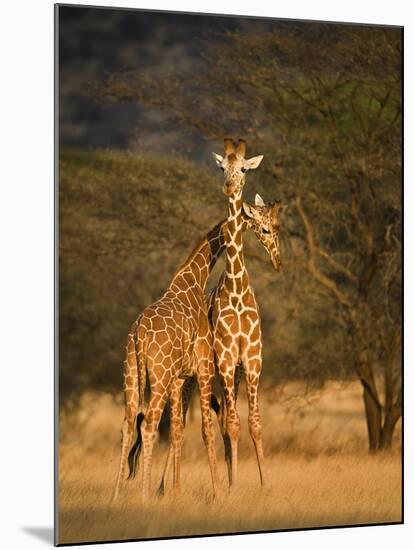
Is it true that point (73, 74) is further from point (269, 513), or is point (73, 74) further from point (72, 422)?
point (269, 513)

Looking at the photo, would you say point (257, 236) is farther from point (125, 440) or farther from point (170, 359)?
point (125, 440)

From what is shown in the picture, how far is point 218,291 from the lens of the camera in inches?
411

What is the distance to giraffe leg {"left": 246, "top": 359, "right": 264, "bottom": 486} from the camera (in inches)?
411

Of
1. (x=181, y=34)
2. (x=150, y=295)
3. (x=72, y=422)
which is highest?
(x=181, y=34)

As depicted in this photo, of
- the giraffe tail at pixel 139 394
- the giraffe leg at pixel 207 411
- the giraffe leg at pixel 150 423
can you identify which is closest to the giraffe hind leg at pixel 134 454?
the giraffe tail at pixel 139 394

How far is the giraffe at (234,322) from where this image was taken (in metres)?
10.3

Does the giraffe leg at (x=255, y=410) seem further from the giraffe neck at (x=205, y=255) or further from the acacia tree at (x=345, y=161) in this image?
the acacia tree at (x=345, y=161)

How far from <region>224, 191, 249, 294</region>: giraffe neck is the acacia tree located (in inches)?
23.9

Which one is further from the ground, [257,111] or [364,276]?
[257,111]

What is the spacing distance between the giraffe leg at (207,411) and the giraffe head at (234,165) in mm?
1189

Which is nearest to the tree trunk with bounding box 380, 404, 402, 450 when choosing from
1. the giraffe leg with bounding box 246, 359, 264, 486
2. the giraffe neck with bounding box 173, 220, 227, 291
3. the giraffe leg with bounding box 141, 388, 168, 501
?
the giraffe leg with bounding box 246, 359, 264, 486

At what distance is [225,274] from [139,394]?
41.2 inches

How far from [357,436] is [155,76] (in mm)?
2965
